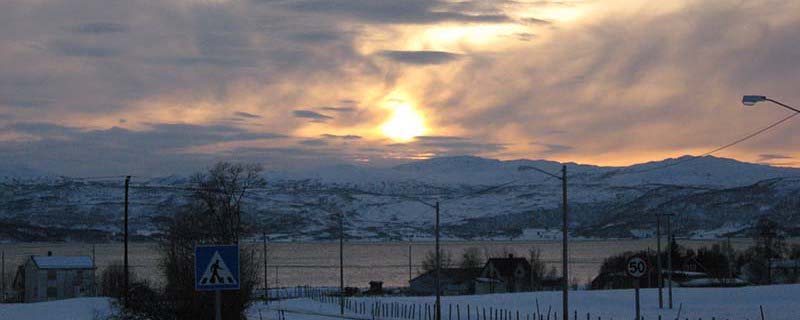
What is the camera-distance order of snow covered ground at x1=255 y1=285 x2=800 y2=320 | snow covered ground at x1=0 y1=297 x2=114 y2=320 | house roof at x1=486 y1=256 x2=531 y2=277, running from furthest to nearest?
1. house roof at x1=486 y1=256 x2=531 y2=277
2. snow covered ground at x1=255 y1=285 x2=800 y2=320
3. snow covered ground at x1=0 y1=297 x2=114 y2=320

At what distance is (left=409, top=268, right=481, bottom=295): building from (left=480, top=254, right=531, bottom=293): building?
314cm

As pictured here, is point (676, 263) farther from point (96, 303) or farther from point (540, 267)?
point (96, 303)

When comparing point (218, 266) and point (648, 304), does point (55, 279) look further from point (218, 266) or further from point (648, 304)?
point (218, 266)

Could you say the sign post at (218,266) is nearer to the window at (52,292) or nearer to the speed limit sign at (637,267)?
the speed limit sign at (637,267)

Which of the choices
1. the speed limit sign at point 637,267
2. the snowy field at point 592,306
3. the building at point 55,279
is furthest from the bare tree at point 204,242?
the building at point 55,279

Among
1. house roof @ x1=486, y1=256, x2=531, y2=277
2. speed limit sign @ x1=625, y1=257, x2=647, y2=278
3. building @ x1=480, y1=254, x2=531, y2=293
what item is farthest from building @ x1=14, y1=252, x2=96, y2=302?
speed limit sign @ x1=625, y1=257, x2=647, y2=278

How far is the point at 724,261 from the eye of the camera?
461 feet

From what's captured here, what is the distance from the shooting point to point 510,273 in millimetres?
128875

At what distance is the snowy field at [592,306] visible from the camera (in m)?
57.6

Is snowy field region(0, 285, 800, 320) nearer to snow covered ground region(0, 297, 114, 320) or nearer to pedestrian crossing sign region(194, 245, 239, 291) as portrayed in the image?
snow covered ground region(0, 297, 114, 320)

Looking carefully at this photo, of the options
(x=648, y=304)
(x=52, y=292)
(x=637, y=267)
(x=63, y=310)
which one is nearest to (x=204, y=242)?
(x=63, y=310)

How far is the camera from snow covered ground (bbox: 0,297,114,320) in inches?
2051

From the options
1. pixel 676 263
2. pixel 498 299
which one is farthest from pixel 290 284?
pixel 498 299

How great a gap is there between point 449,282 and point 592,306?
64.8 metres
